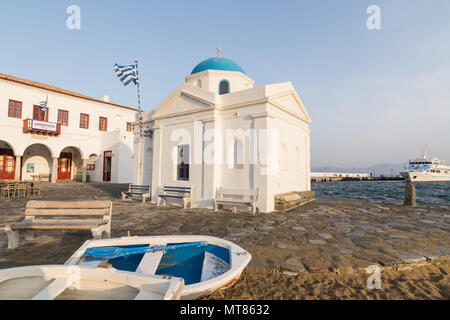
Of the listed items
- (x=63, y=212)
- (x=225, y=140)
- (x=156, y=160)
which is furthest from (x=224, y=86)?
(x=63, y=212)

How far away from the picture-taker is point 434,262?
13.3 ft

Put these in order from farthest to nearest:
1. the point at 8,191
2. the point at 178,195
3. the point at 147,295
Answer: the point at 8,191
the point at 178,195
the point at 147,295

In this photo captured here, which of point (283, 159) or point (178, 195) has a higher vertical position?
point (283, 159)

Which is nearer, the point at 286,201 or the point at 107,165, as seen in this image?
the point at 286,201

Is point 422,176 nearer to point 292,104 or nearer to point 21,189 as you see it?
point 292,104

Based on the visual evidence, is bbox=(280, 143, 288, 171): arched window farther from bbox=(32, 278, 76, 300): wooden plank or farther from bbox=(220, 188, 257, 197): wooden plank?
bbox=(32, 278, 76, 300): wooden plank

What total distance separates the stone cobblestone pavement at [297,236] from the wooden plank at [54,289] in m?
2.29

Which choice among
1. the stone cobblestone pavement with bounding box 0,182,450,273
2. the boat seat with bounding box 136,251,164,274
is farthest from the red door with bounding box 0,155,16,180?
the boat seat with bounding box 136,251,164,274

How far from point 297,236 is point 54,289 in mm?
4777

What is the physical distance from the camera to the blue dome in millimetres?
12570

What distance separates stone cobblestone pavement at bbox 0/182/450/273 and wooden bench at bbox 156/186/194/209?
1.04 metres

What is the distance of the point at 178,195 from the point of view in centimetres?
1017

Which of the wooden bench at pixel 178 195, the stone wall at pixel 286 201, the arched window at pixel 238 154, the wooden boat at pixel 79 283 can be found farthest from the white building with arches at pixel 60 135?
the wooden boat at pixel 79 283
